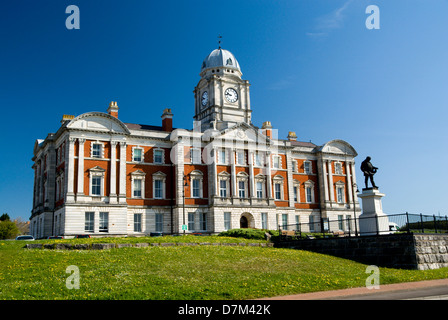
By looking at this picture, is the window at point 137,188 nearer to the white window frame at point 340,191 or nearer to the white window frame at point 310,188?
the white window frame at point 310,188

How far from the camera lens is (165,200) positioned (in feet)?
176

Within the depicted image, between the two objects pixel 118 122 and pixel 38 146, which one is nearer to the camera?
pixel 118 122

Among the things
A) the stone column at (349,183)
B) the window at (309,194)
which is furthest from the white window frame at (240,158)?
the stone column at (349,183)

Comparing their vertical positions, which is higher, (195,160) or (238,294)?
(195,160)

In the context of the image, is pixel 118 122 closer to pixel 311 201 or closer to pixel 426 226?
pixel 311 201

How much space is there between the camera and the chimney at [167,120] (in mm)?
57844

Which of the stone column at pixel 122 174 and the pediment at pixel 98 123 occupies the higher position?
the pediment at pixel 98 123

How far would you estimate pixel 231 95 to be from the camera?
211ft

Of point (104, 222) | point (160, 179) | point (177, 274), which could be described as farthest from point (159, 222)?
point (177, 274)

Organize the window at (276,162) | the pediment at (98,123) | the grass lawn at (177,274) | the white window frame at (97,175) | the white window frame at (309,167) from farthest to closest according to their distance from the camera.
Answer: the white window frame at (309,167)
the window at (276,162)
the pediment at (98,123)
the white window frame at (97,175)
the grass lawn at (177,274)

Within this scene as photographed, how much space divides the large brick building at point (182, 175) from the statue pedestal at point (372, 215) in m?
20.7

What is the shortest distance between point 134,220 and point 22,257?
93.5 ft

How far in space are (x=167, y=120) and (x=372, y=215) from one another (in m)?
33.7

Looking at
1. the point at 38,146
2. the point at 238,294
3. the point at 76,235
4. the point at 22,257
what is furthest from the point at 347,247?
the point at 38,146
